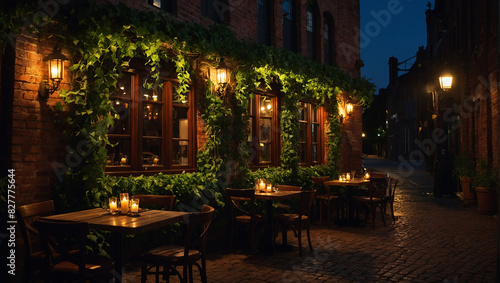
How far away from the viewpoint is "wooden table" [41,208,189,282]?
4.16 m

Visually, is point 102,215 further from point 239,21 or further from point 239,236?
point 239,21

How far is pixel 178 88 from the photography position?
7242 millimetres

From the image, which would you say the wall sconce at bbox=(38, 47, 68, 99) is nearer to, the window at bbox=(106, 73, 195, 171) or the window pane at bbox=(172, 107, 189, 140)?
the window at bbox=(106, 73, 195, 171)

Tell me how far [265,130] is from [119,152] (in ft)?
13.2

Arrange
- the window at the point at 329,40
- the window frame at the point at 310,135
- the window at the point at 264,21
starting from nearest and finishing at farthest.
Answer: the window at the point at 264,21
the window frame at the point at 310,135
the window at the point at 329,40

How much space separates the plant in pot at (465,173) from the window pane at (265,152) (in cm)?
648

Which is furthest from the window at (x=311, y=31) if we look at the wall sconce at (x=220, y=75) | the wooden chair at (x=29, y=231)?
the wooden chair at (x=29, y=231)

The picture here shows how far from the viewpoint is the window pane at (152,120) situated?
695 centimetres

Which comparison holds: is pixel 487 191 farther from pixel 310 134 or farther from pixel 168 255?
pixel 168 255

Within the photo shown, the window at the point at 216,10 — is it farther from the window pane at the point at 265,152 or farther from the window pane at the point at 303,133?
the window pane at the point at 303,133

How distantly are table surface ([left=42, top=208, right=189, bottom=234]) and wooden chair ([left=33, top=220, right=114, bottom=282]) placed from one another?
0.91 ft

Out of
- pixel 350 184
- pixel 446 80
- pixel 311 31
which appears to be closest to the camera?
pixel 350 184

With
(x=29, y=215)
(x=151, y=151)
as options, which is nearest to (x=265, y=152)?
(x=151, y=151)

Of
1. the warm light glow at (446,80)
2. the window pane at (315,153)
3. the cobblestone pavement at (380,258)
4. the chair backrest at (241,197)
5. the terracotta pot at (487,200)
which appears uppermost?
the warm light glow at (446,80)
